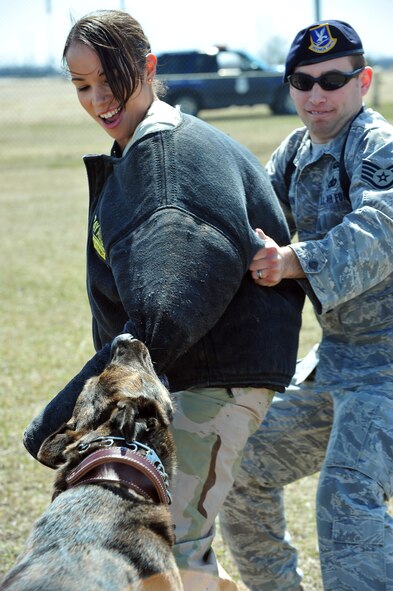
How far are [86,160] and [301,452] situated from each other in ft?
5.08

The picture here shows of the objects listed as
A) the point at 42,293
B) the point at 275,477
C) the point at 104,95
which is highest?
the point at 104,95

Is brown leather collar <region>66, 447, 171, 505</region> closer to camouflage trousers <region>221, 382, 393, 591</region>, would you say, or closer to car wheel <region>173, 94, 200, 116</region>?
camouflage trousers <region>221, 382, 393, 591</region>

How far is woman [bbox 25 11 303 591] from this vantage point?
9.18ft

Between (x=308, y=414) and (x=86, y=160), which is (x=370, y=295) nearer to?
(x=308, y=414)

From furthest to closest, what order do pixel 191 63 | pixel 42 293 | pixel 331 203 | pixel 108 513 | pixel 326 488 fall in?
pixel 191 63 < pixel 42 293 < pixel 331 203 < pixel 326 488 < pixel 108 513

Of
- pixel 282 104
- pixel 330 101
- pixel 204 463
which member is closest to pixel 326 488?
pixel 204 463

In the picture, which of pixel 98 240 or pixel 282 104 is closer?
pixel 98 240

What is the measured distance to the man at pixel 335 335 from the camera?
3057 millimetres

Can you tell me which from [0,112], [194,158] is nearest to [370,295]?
[194,158]

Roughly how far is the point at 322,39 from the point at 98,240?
126 centimetres

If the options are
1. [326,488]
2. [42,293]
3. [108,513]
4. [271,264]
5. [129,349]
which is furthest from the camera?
[42,293]

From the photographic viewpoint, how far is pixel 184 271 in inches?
109

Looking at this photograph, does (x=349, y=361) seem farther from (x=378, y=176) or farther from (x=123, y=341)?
(x=123, y=341)

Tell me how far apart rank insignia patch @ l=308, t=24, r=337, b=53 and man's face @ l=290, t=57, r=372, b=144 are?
0.20 ft
